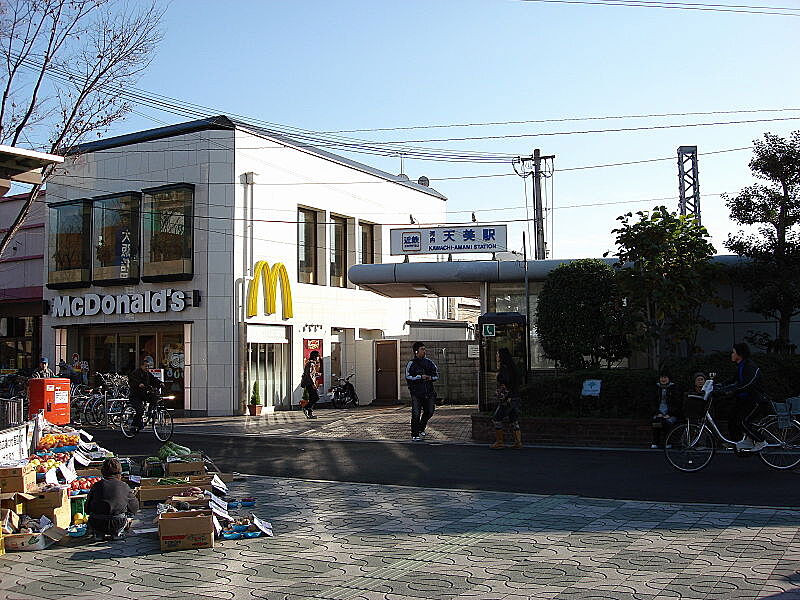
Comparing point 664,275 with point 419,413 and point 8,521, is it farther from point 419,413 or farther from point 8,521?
point 8,521

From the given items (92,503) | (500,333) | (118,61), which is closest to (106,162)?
(118,61)

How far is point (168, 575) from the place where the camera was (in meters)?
7.22

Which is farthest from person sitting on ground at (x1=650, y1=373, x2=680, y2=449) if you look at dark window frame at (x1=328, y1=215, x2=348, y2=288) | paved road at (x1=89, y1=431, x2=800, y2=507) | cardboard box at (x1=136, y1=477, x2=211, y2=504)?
dark window frame at (x1=328, y1=215, x2=348, y2=288)

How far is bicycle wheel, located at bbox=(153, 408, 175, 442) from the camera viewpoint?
62.4 ft

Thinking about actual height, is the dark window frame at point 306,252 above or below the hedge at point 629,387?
above

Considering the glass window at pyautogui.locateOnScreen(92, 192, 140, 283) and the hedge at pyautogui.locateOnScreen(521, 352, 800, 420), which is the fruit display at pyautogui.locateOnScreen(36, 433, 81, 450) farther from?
the glass window at pyautogui.locateOnScreen(92, 192, 140, 283)

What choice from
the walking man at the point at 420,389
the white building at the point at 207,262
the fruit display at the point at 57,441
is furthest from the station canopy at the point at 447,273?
the fruit display at the point at 57,441

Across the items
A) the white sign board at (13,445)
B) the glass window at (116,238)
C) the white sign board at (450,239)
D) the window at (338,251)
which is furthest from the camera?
the window at (338,251)

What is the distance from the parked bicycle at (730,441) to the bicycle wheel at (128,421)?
38.7 ft

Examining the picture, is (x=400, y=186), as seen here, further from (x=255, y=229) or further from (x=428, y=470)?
(x=428, y=470)

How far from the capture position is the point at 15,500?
8.69 m

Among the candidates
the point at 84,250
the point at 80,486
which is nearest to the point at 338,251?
Result: the point at 84,250

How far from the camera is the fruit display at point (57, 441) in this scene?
12001mm

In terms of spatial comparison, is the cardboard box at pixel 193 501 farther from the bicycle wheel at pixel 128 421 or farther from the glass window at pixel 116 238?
the glass window at pixel 116 238
